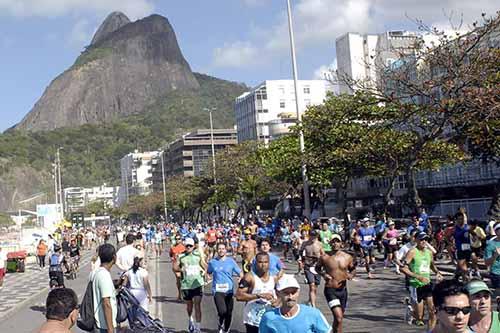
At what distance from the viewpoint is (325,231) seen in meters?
20.3

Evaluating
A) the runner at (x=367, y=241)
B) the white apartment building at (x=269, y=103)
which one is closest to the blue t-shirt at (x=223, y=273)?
the runner at (x=367, y=241)

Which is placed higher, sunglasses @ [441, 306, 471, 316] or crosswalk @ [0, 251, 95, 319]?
sunglasses @ [441, 306, 471, 316]

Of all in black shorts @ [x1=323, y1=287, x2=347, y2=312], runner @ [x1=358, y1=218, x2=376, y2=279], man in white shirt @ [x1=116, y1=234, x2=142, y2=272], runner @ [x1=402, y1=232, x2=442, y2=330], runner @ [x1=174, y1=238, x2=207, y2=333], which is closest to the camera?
black shorts @ [x1=323, y1=287, x2=347, y2=312]

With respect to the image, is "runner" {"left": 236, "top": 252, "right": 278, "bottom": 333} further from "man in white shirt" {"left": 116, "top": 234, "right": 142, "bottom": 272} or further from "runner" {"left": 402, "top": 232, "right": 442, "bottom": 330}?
"man in white shirt" {"left": 116, "top": 234, "right": 142, "bottom": 272}

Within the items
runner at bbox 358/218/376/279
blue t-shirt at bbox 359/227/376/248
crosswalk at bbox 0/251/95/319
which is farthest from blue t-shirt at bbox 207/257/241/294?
blue t-shirt at bbox 359/227/376/248

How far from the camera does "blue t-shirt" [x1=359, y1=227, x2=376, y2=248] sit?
22156 millimetres

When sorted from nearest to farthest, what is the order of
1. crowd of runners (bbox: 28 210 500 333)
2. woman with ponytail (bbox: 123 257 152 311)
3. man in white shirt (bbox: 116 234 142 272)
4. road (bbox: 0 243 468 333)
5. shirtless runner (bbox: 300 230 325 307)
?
crowd of runners (bbox: 28 210 500 333), woman with ponytail (bbox: 123 257 152 311), road (bbox: 0 243 468 333), man in white shirt (bbox: 116 234 142 272), shirtless runner (bbox: 300 230 325 307)

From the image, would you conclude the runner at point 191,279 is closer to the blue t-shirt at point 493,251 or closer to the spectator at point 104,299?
the blue t-shirt at point 493,251

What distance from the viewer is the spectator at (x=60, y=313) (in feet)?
15.8

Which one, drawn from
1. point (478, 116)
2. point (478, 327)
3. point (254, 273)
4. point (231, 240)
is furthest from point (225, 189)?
point (478, 327)

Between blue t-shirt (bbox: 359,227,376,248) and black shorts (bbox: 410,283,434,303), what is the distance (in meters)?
10.5

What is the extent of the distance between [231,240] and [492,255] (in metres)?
19.4

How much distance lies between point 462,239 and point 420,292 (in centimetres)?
472

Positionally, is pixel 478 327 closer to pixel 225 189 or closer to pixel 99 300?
pixel 99 300
